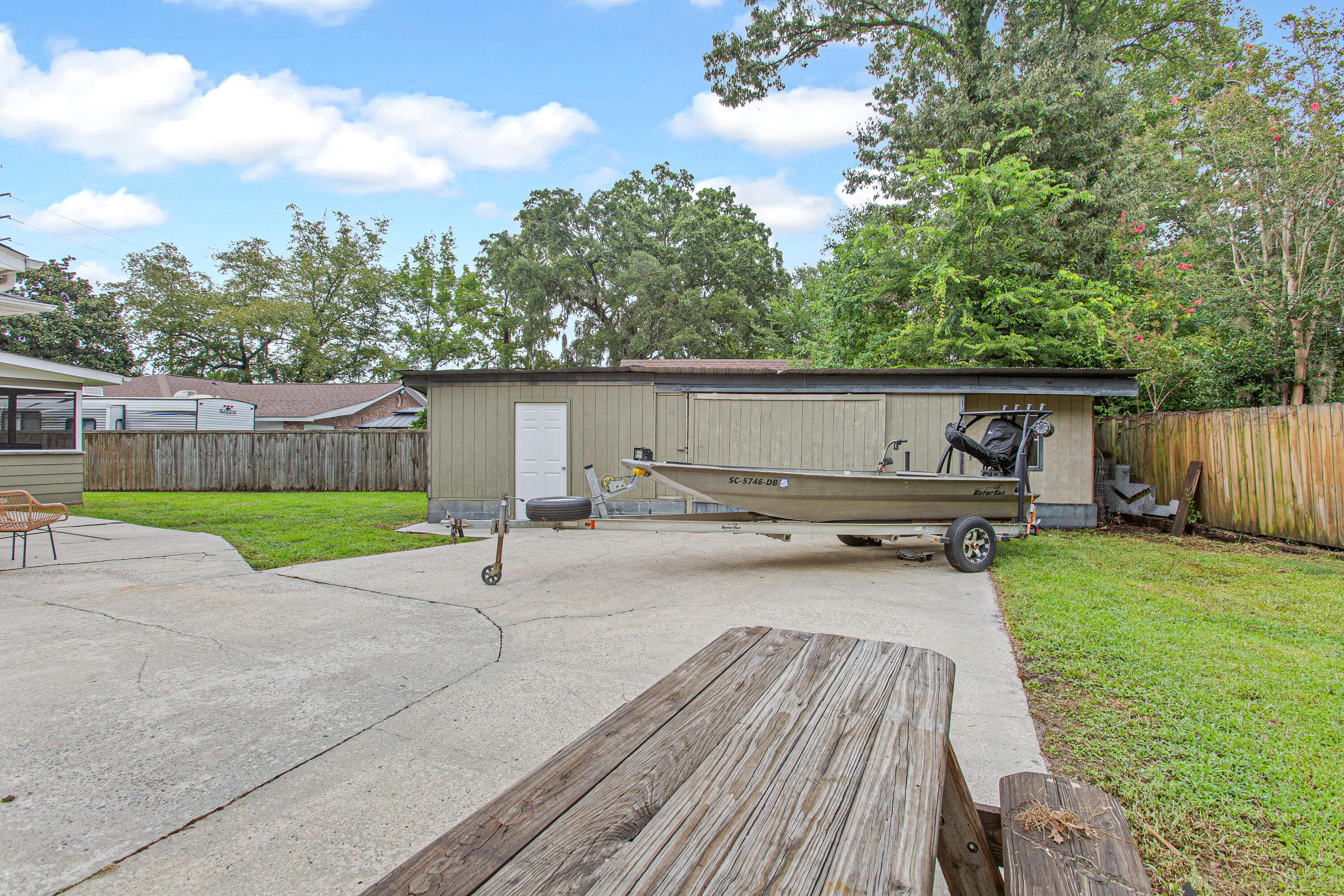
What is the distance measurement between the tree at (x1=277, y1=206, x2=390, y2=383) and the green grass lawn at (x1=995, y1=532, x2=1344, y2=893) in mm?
34309

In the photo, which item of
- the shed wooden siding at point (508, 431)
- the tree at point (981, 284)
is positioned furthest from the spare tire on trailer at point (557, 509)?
the tree at point (981, 284)

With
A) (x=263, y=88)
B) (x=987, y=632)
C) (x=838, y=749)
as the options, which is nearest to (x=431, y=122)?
(x=263, y=88)

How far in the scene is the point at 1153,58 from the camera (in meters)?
19.9

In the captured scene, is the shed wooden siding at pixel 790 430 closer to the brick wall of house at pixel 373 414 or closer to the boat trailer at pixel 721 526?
the boat trailer at pixel 721 526

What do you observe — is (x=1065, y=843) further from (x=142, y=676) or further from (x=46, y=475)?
(x=46, y=475)

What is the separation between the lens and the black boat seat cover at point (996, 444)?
276 inches

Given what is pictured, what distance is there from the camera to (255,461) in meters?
16.9

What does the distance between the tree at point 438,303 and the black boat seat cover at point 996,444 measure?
27.6 meters

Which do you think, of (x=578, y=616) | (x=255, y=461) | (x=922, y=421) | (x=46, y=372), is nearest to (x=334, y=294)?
(x=255, y=461)

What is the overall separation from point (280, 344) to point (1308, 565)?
3820 cm

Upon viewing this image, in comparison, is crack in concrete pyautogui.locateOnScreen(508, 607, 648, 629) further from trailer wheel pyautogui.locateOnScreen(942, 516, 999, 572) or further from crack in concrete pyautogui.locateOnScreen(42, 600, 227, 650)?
trailer wheel pyautogui.locateOnScreen(942, 516, 999, 572)

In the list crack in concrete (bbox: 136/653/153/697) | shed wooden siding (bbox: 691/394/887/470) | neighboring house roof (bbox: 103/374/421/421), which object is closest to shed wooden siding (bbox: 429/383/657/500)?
shed wooden siding (bbox: 691/394/887/470)

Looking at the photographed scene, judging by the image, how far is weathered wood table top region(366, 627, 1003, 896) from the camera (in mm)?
851

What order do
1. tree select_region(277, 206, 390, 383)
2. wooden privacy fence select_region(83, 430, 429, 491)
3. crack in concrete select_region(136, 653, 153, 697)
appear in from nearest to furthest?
1. crack in concrete select_region(136, 653, 153, 697)
2. wooden privacy fence select_region(83, 430, 429, 491)
3. tree select_region(277, 206, 390, 383)
